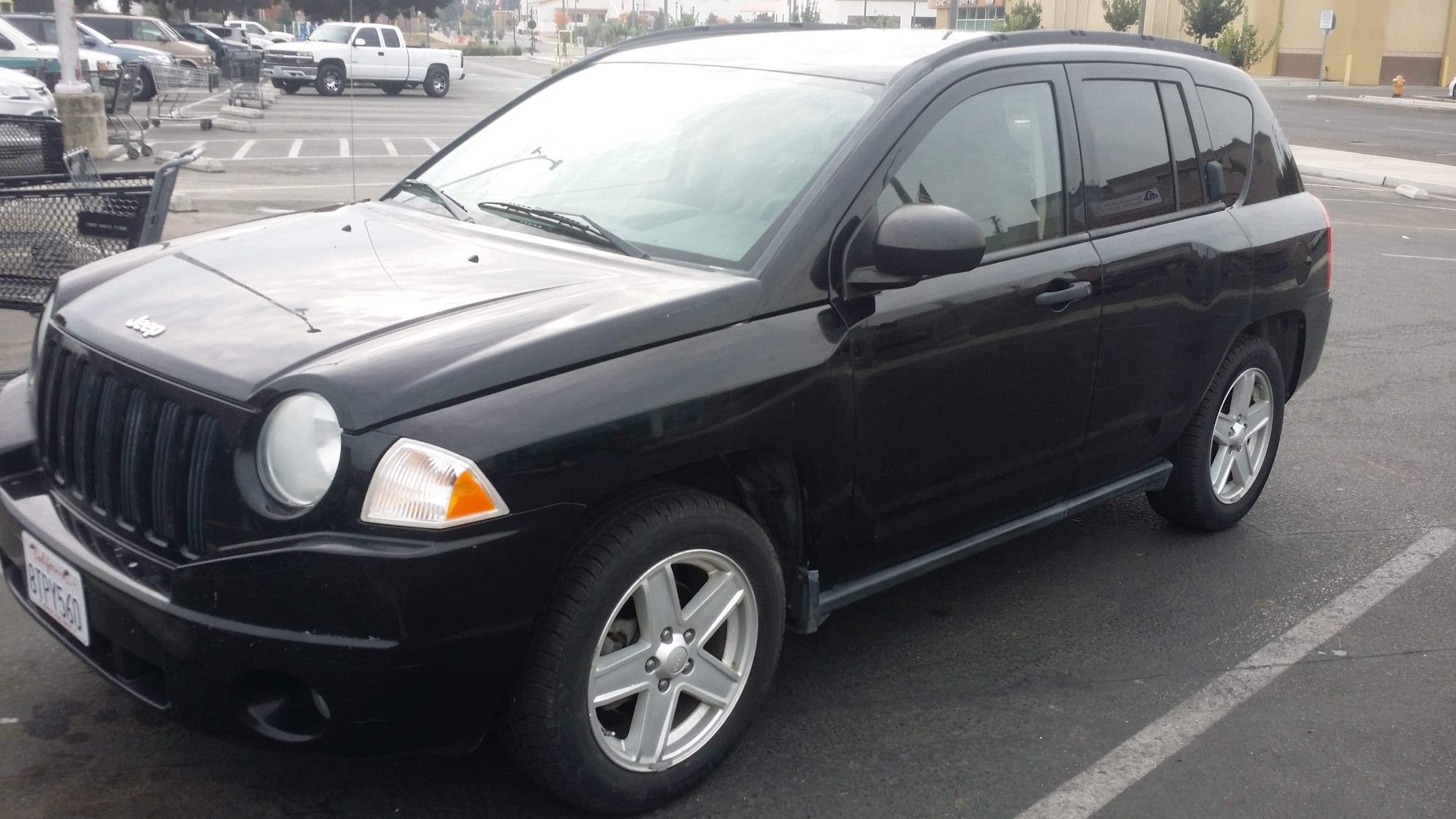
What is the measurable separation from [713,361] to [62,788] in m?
1.80

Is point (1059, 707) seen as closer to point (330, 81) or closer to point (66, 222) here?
point (66, 222)

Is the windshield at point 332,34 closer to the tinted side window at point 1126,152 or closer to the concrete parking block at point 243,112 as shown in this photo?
the concrete parking block at point 243,112

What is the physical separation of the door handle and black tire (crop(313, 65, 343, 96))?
32.9 meters

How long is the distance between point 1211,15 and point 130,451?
5991 centimetres

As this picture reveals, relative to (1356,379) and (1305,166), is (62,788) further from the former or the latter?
(1305,166)

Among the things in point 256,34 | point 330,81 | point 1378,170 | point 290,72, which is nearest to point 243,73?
point 290,72

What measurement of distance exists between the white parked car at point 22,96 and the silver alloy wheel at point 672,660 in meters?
15.5

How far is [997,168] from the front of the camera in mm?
3852

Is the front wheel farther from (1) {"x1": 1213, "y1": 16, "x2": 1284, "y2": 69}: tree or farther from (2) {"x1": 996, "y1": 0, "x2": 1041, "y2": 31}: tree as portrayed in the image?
(2) {"x1": 996, "y1": 0, "x2": 1041, "y2": 31}: tree

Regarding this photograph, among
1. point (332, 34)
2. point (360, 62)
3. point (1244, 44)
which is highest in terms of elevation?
point (1244, 44)

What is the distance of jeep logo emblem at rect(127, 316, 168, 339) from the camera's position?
2963mm

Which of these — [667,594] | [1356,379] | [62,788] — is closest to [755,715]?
[667,594]

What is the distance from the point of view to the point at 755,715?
11.6ft

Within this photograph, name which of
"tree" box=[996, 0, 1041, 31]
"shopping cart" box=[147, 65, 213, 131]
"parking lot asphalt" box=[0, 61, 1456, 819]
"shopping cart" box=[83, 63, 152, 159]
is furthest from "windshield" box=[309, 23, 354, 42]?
"tree" box=[996, 0, 1041, 31]
